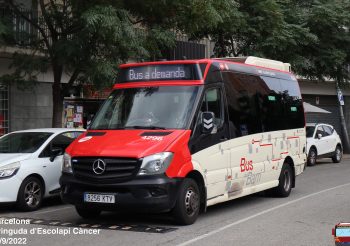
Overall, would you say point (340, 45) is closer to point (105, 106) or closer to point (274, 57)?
point (274, 57)

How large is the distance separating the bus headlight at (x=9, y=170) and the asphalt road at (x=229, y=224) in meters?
0.74

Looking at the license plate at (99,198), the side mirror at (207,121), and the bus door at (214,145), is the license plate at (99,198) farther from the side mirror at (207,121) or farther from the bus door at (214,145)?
the side mirror at (207,121)

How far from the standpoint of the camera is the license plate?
8.14 metres

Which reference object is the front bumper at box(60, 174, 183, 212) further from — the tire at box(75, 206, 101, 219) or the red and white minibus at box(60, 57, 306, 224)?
the tire at box(75, 206, 101, 219)

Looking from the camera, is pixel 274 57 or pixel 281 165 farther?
pixel 274 57

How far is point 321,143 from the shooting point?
73.1 ft

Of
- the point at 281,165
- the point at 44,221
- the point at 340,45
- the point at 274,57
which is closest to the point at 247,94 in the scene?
the point at 281,165

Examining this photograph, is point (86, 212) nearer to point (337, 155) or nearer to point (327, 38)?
point (327, 38)

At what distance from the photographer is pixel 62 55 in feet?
43.2

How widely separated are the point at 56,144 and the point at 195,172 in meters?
3.77

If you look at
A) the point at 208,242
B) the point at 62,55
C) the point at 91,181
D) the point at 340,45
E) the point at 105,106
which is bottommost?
the point at 208,242

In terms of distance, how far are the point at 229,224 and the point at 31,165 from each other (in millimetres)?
4040

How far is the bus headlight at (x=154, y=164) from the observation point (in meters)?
8.02

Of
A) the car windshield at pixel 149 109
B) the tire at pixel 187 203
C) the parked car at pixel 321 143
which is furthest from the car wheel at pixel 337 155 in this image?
the tire at pixel 187 203
